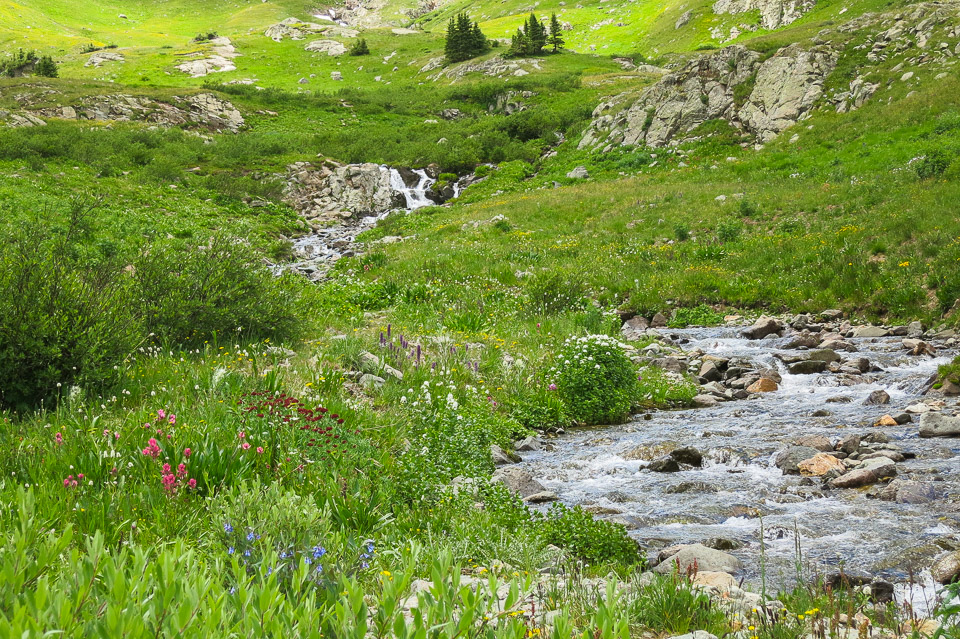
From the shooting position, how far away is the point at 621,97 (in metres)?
45.1

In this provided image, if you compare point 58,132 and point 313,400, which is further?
point 58,132

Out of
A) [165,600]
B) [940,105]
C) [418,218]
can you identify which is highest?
[940,105]

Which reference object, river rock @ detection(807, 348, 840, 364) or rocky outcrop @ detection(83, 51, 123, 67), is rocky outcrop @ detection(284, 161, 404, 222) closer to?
river rock @ detection(807, 348, 840, 364)

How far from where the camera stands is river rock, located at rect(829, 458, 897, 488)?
18.4 ft

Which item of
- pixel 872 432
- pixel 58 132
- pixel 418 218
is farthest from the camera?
pixel 58 132

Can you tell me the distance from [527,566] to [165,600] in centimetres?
254

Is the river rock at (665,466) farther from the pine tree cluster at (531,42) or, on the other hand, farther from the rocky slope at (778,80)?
the pine tree cluster at (531,42)

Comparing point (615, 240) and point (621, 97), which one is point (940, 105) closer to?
point (615, 240)

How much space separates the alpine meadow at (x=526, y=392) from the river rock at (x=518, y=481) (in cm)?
4

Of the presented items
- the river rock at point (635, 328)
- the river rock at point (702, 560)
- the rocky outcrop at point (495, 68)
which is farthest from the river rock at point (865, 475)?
the rocky outcrop at point (495, 68)

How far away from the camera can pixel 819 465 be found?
6.07 m

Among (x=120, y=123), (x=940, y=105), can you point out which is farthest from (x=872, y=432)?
(x=120, y=123)

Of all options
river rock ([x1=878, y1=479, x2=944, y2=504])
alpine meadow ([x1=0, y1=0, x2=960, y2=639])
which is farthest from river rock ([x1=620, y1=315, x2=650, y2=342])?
river rock ([x1=878, y1=479, x2=944, y2=504])

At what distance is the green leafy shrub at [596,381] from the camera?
8984 millimetres
